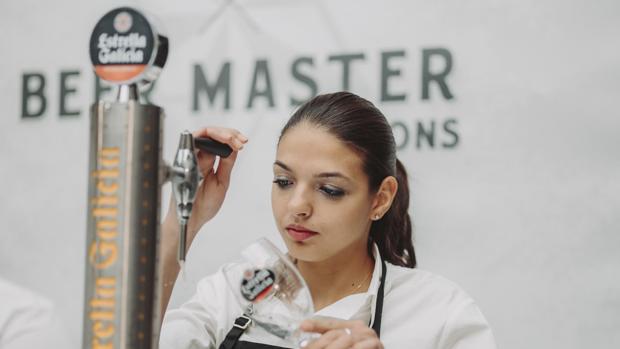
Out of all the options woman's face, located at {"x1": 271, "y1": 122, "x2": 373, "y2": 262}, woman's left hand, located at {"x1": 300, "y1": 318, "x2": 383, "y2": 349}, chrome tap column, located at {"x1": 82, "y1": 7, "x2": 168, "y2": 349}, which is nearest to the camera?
chrome tap column, located at {"x1": 82, "y1": 7, "x2": 168, "y2": 349}

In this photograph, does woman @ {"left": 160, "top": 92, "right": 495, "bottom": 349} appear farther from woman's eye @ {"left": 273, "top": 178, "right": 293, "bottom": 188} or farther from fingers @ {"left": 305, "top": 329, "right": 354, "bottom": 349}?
fingers @ {"left": 305, "top": 329, "right": 354, "bottom": 349}

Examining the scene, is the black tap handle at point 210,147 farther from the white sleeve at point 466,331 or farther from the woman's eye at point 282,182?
the white sleeve at point 466,331

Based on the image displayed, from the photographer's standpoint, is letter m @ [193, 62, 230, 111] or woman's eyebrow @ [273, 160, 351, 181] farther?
letter m @ [193, 62, 230, 111]

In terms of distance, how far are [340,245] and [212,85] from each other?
96cm

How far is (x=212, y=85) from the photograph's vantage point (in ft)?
7.73

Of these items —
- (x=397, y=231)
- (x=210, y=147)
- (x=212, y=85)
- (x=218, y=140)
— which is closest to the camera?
(x=210, y=147)

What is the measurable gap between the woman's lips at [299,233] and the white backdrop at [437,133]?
0.73m

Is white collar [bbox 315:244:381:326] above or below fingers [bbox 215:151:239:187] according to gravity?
below

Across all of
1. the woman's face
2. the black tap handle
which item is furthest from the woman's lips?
the black tap handle

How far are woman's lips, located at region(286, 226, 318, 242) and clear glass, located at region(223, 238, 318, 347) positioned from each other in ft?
1.43

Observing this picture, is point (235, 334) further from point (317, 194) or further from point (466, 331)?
point (466, 331)

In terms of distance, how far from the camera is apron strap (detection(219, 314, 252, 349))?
1524 millimetres

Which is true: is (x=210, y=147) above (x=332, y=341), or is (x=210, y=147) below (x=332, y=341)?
above

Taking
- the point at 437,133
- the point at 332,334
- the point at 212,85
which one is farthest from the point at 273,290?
the point at 212,85
